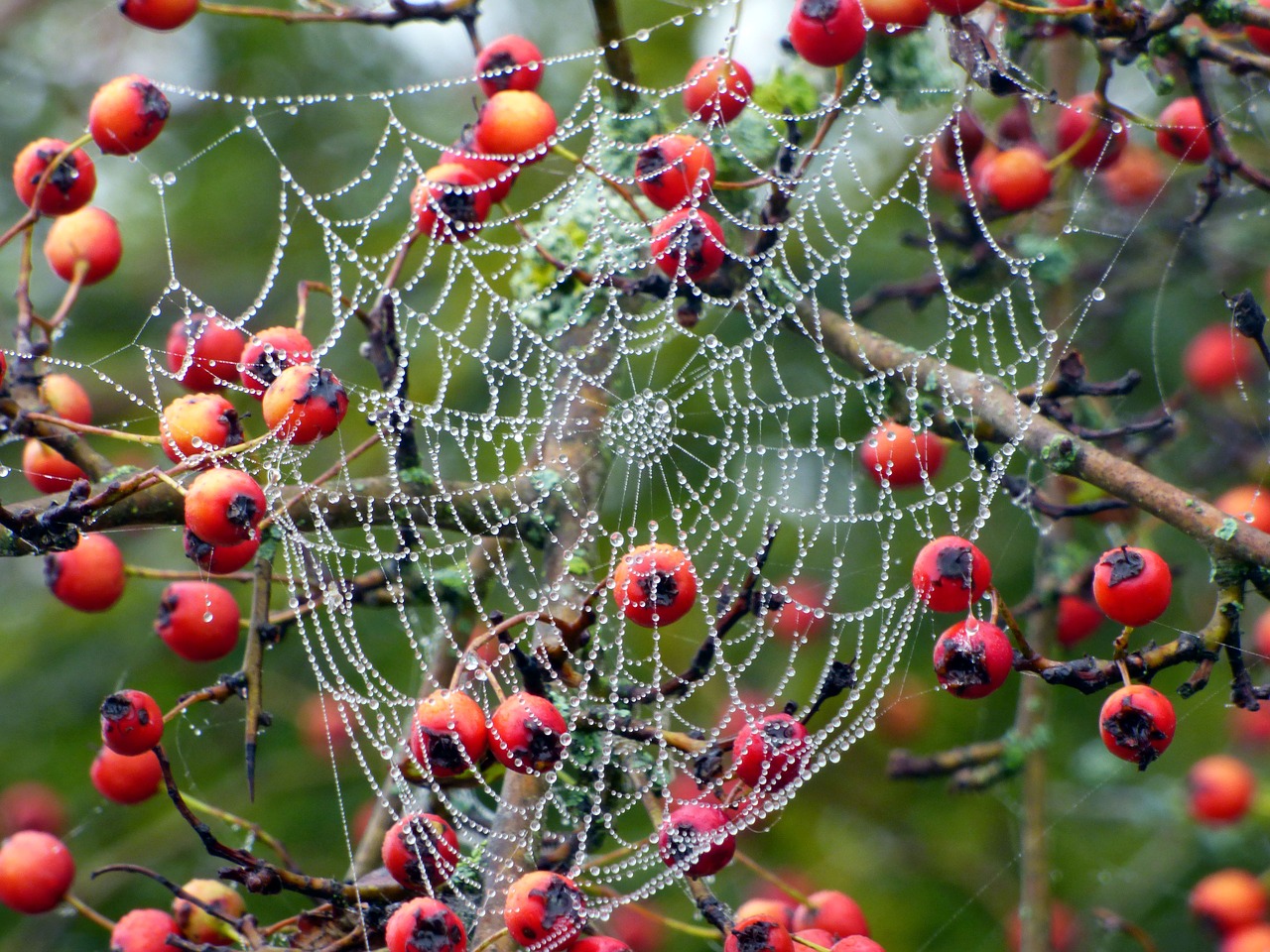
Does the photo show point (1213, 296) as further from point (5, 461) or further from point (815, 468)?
point (5, 461)

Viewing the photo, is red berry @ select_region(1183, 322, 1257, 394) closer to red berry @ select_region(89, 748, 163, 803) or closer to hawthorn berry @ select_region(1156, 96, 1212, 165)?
hawthorn berry @ select_region(1156, 96, 1212, 165)

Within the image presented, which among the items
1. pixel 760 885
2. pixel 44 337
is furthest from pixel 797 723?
pixel 760 885

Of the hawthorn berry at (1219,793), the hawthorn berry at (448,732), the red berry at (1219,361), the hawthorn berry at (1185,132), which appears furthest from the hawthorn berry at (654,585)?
the red berry at (1219,361)

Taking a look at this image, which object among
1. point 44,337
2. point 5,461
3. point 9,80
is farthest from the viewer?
point 9,80

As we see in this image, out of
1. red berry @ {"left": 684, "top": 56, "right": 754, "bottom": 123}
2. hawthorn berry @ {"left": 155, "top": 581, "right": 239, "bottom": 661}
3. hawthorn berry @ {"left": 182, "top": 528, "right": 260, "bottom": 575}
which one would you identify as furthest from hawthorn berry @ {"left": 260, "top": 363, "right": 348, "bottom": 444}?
red berry @ {"left": 684, "top": 56, "right": 754, "bottom": 123}

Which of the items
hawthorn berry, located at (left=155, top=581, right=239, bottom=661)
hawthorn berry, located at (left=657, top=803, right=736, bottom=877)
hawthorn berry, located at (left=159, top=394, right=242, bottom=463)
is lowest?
hawthorn berry, located at (left=657, top=803, right=736, bottom=877)

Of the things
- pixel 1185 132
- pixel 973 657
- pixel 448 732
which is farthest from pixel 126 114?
pixel 1185 132

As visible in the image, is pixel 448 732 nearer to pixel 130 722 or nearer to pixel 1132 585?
pixel 130 722
